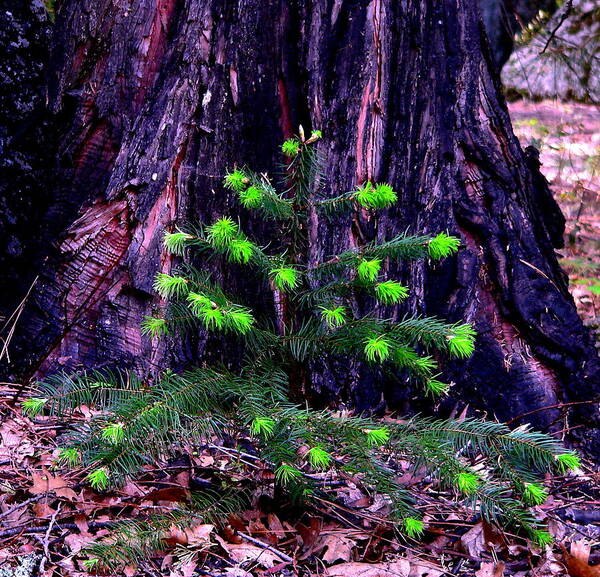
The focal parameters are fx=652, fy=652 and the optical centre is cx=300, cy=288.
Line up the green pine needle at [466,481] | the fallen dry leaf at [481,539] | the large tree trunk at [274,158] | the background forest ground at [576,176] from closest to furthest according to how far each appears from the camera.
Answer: the green pine needle at [466,481] < the fallen dry leaf at [481,539] < the large tree trunk at [274,158] < the background forest ground at [576,176]

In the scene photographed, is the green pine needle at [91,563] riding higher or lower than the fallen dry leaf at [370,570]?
higher

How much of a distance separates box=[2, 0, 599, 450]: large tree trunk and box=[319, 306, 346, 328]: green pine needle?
85 centimetres

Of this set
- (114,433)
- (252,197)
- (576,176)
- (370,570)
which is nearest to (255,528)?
(370,570)

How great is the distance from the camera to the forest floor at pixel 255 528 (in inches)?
86.0

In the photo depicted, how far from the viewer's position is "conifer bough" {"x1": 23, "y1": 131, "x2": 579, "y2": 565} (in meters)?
2.07

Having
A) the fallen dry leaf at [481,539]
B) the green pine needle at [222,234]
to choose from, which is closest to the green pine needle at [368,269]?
the green pine needle at [222,234]

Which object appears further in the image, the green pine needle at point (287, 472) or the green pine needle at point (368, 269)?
the green pine needle at point (368, 269)

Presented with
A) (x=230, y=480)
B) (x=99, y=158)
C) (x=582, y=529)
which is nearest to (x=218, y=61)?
(x=99, y=158)

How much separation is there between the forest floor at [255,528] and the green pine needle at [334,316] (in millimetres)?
745

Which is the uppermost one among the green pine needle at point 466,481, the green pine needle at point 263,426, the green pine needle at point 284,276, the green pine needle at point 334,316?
the green pine needle at point 284,276

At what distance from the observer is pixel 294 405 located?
2.23 meters

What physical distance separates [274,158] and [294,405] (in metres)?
1.29

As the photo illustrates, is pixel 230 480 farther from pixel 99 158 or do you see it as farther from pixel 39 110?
pixel 39 110

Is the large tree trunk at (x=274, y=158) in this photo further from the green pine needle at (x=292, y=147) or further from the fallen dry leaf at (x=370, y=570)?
the fallen dry leaf at (x=370, y=570)
